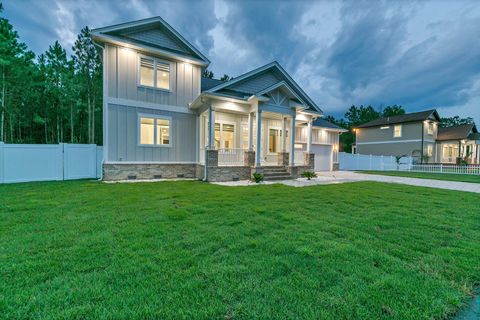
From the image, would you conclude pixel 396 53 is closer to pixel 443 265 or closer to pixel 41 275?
pixel 443 265

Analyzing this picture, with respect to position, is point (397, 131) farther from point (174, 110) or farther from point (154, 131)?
point (154, 131)

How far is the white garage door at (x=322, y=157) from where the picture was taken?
1688 cm

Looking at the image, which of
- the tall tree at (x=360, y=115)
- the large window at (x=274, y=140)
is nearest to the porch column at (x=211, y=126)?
the large window at (x=274, y=140)

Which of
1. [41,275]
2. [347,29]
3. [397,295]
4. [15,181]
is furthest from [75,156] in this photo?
[347,29]

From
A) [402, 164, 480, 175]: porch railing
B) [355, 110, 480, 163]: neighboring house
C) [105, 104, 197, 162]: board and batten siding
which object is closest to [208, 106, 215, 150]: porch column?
[105, 104, 197, 162]: board and batten siding

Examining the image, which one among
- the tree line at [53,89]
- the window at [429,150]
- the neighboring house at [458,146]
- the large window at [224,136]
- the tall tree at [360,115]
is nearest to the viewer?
the large window at [224,136]

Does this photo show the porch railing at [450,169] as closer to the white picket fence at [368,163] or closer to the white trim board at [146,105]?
the white picket fence at [368,163]

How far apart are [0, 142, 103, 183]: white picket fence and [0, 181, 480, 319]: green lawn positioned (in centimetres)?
488

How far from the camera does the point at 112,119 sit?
365 inches

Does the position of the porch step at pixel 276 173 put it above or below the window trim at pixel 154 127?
A: below

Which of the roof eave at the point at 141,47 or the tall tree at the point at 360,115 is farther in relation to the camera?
the tall tree at the point at 360,115

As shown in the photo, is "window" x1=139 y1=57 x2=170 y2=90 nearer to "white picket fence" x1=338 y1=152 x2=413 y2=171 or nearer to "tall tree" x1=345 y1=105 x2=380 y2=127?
"white picket fence" x1=338 y1=152 x2=413 y2=171

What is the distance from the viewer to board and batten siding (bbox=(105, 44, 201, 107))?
9.25 metres

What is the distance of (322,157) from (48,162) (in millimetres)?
17422
